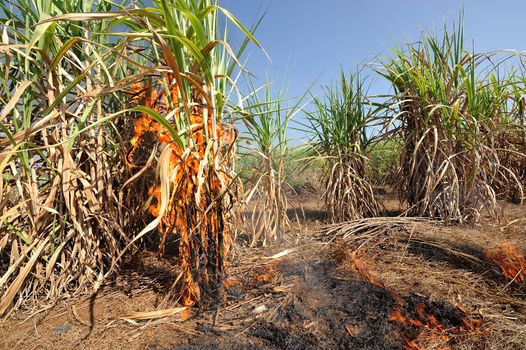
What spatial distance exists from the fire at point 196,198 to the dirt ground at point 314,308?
0.50 ft

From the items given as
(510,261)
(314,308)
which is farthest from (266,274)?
(510,261)

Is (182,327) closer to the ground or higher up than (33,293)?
closer to the ground

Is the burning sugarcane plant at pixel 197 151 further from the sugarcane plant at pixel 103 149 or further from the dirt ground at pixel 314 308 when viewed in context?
the dirt ground at pixel 314 308

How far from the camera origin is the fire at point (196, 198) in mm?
1242

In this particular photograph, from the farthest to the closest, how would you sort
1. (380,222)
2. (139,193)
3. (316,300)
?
(380,222), (139,193), (316,300)

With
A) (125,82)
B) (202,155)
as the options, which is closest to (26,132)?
(125,82)

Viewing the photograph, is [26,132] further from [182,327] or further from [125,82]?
[182,327]

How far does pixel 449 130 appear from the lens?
2.31m

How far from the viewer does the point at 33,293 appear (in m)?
1.54

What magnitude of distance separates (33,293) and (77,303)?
216 millimetres

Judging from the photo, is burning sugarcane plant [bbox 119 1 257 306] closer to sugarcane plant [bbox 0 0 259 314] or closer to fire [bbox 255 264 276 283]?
sugarcane plant [bbox 0 0 259 314]

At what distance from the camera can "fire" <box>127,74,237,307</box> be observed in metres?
1.24

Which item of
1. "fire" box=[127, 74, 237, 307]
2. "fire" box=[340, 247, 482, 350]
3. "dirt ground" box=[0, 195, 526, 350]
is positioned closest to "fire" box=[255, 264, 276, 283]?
"dirt ground" box=[0, 195, 526, 350]

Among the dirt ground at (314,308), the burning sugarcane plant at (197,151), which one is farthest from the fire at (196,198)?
the dirt ground at (314,308)
